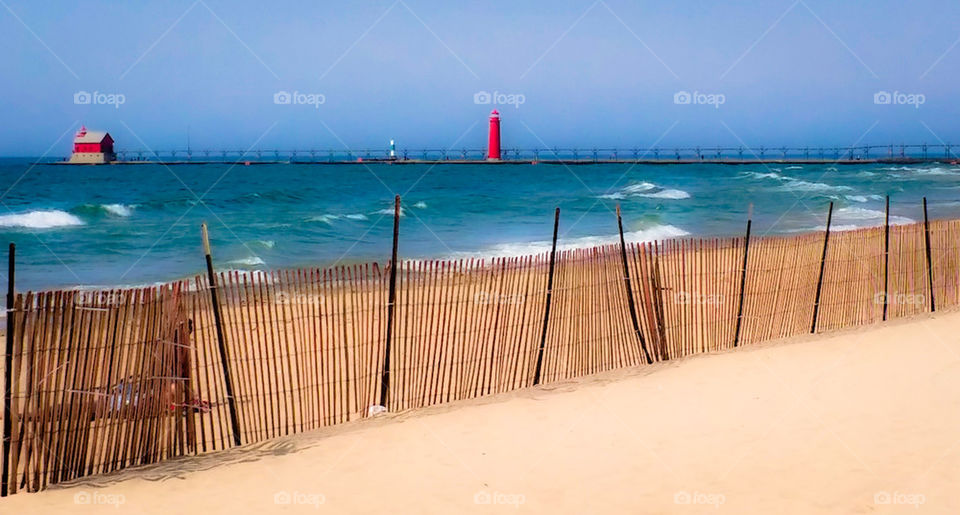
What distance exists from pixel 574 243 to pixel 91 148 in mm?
49967

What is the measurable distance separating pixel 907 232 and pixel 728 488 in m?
5.91

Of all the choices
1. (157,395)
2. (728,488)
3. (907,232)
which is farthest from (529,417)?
(907,232)

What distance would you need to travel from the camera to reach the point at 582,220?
85.4ft

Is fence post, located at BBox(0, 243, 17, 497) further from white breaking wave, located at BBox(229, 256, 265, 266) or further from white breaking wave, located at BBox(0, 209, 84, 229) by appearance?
white breaking wave, located at BBox(0, 209, 84, 229)

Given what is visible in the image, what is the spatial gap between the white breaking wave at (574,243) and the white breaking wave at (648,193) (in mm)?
10556

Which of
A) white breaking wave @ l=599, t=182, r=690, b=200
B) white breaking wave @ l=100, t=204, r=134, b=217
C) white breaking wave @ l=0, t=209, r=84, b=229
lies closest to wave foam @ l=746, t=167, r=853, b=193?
white breaking wave @ l=599, t=182, r=690, b=200

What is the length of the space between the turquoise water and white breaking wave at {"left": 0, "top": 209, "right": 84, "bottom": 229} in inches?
2.8

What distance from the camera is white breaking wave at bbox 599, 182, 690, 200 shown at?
34328 mm

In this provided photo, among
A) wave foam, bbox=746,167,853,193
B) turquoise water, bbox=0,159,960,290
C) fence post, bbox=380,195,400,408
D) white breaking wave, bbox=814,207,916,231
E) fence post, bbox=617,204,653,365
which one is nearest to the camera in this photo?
fence post, bbox=380,195,400,408

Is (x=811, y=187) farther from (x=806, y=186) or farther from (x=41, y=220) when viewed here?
(x=41, y=220)

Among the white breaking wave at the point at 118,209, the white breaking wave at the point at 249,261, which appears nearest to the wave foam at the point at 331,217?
the white breaking wave at the point at 118,209

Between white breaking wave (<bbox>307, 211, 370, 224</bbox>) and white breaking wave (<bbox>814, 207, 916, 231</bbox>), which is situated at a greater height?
white breaking wave (<bbox>814, 207, 916, 231</bbox>)

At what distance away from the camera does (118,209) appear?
28.1 metres

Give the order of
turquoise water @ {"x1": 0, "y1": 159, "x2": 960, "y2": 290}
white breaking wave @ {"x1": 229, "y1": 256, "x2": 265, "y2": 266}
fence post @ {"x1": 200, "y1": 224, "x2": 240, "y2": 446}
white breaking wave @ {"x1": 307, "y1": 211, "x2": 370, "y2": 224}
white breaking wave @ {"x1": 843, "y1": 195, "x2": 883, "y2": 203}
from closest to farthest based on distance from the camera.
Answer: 1. fence post @ {"x1": 200, "y1": 224, "x2": 240, "y2": 446}
2. white breaking wave @ {"x1": 229, "y1": 256, "x2": 265, "y2": 266}
3. turquoise water @ {"x1": 0, "y1": 159, "x2": 960, "y2": 290}
4. white breaking wave @ {"x1": 307, "y1": 211, "x2": 370, "y2": 224}
5. white breaking wave @ {"x1": 843, "y1": 195, "x2": 883, "y2": 203}
